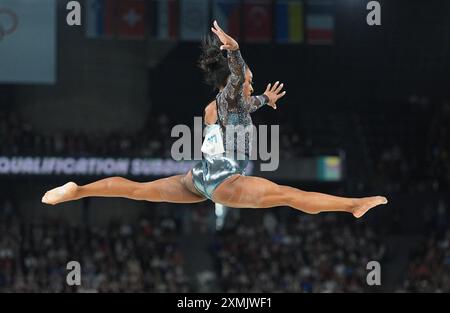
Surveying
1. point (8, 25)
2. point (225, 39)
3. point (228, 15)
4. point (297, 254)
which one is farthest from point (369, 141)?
point (225, 39)

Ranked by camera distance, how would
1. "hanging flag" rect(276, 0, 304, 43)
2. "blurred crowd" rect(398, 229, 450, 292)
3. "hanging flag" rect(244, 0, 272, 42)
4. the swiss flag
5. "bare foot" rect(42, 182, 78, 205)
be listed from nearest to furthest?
"bare foot" rect(42, 182, 78, 205) → "blurred crowd" rect(398, 229, 450, 292) → the swiss flag → "hanging flag" rect(244, 0, 272, 42) → "hanging flag" rect(276, 0, 304, 43)

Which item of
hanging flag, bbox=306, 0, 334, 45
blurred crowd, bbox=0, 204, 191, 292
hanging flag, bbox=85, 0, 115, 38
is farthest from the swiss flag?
blurred crowd, bbox=0, 204, 191, 292

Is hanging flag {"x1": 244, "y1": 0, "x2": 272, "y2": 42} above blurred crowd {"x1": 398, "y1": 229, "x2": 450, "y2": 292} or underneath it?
above

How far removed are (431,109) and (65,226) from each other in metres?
7.48

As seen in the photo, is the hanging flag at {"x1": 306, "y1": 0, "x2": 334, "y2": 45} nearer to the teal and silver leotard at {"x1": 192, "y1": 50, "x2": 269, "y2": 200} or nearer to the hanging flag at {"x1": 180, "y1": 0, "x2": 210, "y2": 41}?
the hanging flag at {"x1": 180, "y1": 0, "x2": 210, "y2": 41}

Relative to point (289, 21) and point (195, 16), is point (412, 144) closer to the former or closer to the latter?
point (289, 21)

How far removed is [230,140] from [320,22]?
10101mm

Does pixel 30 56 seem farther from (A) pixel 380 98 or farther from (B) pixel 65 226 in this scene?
(A) pixel 380 98

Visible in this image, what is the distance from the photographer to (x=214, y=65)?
7.32 metres

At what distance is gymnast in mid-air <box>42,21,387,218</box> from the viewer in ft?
22.5

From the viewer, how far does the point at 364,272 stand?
633 inches
